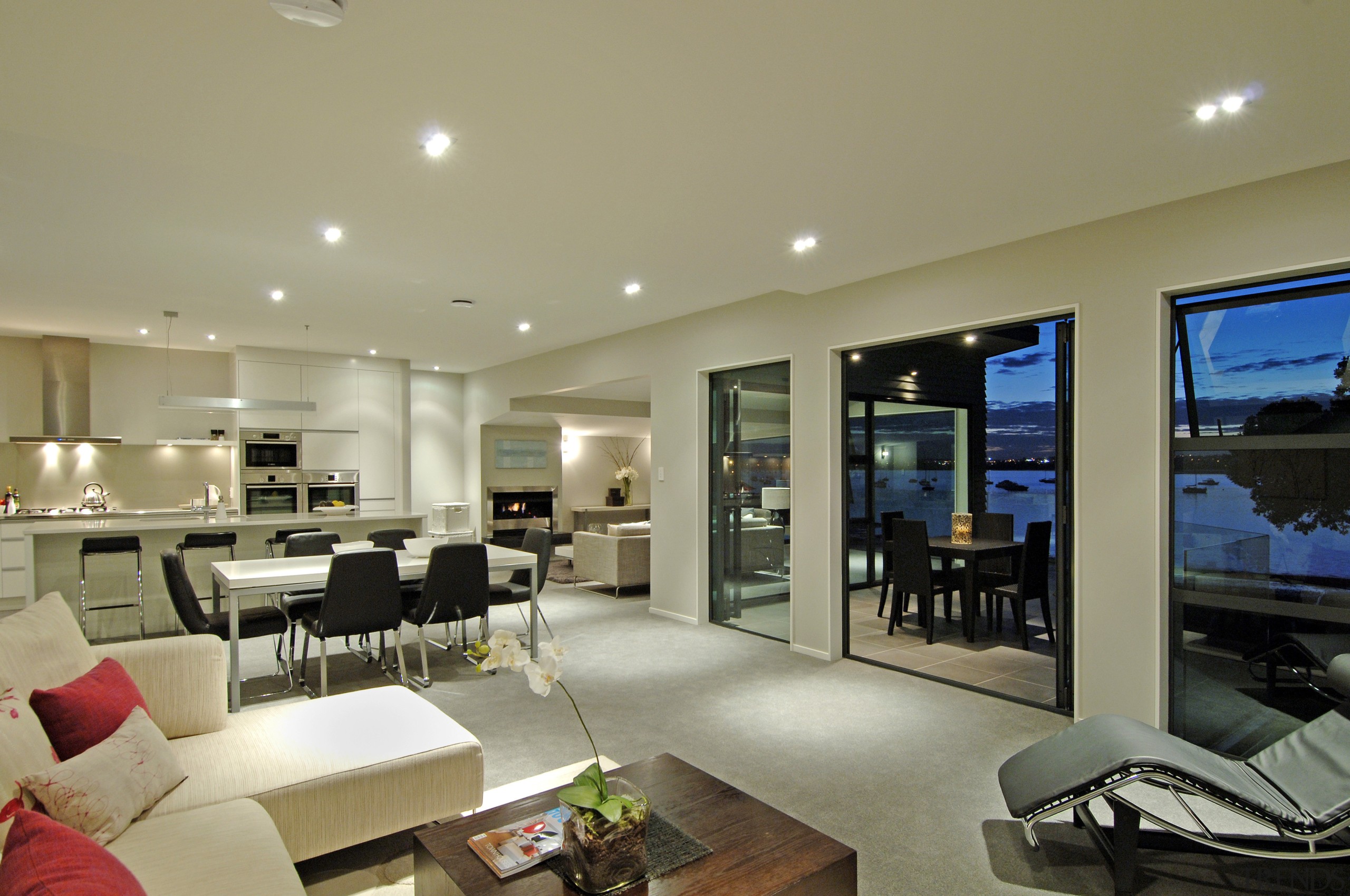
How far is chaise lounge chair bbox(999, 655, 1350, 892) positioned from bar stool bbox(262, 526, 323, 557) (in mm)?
5872

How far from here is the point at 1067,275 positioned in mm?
3795

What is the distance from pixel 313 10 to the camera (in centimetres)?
195

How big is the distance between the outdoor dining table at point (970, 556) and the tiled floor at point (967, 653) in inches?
7.7

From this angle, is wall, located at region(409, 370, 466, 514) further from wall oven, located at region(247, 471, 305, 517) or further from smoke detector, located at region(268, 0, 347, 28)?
smoke detector, located at region(268, 0, 347, 28)

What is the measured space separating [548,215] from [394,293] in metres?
2.37

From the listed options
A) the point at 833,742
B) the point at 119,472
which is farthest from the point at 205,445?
the point at 833,742

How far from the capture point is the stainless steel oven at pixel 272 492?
8.00m

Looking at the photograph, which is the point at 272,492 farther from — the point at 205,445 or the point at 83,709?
the point at 83,709

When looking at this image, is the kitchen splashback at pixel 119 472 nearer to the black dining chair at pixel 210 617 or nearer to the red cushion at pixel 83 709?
the black dining chair at pixel 210 617

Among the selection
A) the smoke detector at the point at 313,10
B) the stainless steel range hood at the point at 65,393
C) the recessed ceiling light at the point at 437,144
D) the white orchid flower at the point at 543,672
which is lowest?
the white orchid flower at the point at 543,672

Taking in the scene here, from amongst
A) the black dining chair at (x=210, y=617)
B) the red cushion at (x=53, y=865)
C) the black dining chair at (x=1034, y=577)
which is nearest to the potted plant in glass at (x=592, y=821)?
Result: the red cushion at (x=53, y=865)

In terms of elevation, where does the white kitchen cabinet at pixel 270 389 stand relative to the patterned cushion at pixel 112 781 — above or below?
above

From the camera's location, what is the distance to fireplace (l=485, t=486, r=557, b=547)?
10.5 m

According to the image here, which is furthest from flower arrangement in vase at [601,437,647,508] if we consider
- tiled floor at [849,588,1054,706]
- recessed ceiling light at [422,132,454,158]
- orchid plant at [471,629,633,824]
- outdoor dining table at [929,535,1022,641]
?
orchid plant at [471,629,633,824]
